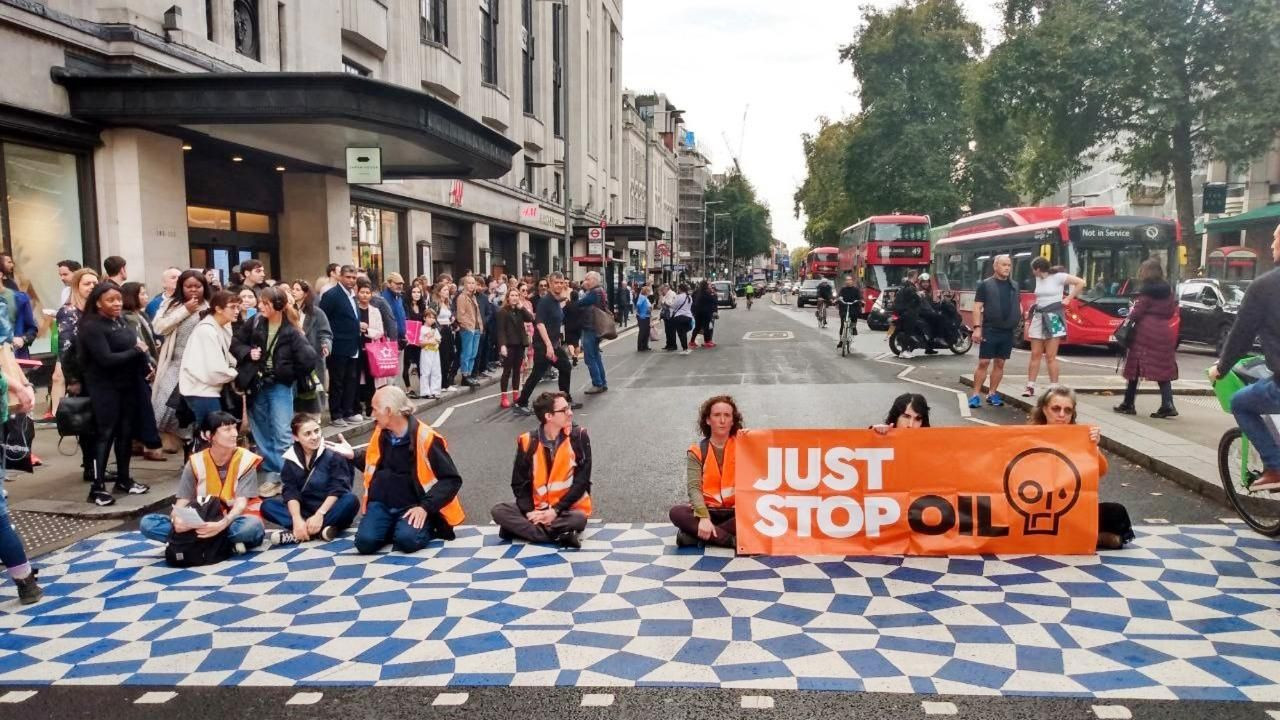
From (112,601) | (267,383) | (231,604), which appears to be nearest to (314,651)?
(231,604)

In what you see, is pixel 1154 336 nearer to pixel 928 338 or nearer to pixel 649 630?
pixel 649 630

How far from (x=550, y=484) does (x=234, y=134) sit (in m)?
11.1

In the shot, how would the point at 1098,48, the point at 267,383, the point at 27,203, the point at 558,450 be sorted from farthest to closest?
1. the point at 1098,48
2. the point at 27,203
3. the point at 267,383
4. the point at 558,450

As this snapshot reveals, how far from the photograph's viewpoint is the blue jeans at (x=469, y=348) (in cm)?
1552

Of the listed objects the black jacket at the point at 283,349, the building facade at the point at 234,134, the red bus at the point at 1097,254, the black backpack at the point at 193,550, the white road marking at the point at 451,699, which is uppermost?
the building facade at the point at 234,134

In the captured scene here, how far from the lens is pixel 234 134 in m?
14.7

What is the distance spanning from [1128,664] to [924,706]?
1135 mm

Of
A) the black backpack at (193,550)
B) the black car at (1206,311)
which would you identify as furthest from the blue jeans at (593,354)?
the black car at (1206,311)

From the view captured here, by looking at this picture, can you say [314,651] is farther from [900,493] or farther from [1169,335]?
[1169,335]

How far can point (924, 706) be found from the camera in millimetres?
3852

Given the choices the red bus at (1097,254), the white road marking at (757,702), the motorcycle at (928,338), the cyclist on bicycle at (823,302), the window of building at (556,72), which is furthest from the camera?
the window of building at (556,72)

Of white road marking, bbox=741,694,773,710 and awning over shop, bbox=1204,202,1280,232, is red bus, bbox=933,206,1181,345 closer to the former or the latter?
white road marking, bbox=741,694,773,710

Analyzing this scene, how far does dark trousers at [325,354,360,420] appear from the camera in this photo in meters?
11.2

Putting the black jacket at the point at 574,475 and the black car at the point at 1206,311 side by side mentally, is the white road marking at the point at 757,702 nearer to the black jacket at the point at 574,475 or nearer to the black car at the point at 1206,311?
the black jacket at the point at 574,475
